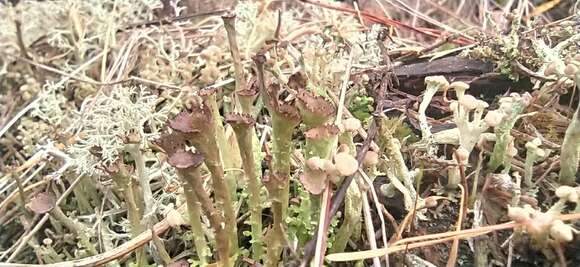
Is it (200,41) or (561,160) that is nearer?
(561,160)

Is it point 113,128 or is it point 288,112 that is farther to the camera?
point 113,128

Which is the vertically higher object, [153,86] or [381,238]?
[153,86]

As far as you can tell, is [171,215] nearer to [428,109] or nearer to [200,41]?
[428,109]

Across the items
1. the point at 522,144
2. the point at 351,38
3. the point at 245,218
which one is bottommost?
the point at 245,218

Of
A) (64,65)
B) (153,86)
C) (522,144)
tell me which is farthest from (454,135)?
(64,65)

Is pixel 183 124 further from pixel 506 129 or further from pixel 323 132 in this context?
pixel 506 129

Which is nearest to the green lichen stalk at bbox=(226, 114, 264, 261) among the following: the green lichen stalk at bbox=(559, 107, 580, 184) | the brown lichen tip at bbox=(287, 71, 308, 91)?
the brown lichen tip at bbox=(287, 71, 308, 91)

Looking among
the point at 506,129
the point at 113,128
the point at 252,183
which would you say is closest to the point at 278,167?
the point at 252,183
